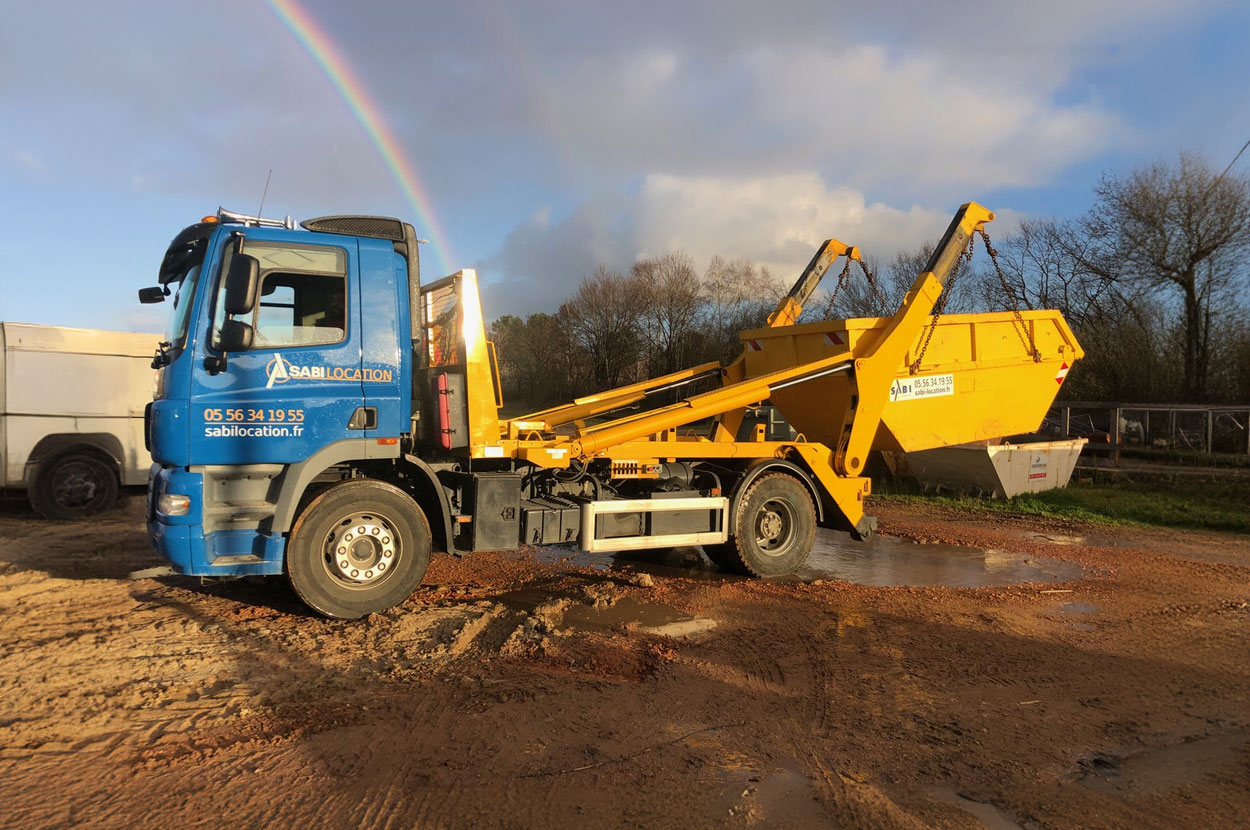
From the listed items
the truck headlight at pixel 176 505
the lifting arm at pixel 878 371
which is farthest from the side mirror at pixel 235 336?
the lifting arm at pixel 878 371

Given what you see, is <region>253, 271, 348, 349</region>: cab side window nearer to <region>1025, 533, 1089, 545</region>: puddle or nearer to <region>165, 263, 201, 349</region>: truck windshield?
<region>165, 263, 201, 349</region>: truck windshield

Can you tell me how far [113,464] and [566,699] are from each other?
9946 millimetres

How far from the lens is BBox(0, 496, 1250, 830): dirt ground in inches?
132

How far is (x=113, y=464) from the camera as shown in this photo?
11.4 meters

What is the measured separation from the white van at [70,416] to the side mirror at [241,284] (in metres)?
6.95

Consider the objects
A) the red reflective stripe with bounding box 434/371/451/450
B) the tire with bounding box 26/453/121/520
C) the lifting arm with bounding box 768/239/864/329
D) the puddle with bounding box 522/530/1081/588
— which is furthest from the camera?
the tire with bounding box 26/453/121/520

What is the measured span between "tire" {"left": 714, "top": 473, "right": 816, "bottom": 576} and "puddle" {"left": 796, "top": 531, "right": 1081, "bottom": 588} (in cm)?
37

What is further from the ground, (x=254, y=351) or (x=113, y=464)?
(x=254, y=351)

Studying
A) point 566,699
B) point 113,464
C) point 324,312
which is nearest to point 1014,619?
point 566,699

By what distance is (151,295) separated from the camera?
6.57 metres

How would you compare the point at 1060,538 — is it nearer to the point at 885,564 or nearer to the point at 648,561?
the point at 885,564

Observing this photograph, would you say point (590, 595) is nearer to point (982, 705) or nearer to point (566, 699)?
point (566, 699)

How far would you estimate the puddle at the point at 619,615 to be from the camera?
6078mm

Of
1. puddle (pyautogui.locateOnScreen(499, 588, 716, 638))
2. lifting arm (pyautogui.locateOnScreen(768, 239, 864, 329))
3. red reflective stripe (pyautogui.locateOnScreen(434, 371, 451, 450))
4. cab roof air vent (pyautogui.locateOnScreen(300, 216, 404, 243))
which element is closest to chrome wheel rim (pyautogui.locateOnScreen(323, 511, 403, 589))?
red reflective stripe (pyautogui.locateOnScreen(434, 371, 451, 450))
